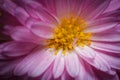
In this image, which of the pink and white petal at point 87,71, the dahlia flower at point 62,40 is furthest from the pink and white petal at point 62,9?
the pink and white petal at point 87,71

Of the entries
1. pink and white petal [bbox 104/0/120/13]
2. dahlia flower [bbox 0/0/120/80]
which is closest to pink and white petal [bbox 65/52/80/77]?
dahlia flower [bbox 0/0/120/80]

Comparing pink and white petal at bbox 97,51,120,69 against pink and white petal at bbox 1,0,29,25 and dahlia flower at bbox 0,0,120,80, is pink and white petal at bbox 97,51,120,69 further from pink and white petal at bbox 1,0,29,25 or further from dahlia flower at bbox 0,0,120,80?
pink and white petal at bbox 1,0,29,25

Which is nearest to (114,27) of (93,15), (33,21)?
(93,15)

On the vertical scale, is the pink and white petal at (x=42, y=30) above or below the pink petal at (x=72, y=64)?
above

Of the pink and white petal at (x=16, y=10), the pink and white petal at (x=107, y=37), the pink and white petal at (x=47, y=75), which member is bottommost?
the pink and white petal at (x=47, y=75)

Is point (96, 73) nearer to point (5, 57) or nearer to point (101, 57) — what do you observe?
point (101, 57)

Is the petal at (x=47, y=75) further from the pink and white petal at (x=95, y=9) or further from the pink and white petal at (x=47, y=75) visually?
the pink and white petal at (x=95, y=9)

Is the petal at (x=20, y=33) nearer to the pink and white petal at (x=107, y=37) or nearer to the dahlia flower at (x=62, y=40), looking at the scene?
the dahlia flower at (x=62, y=40)
